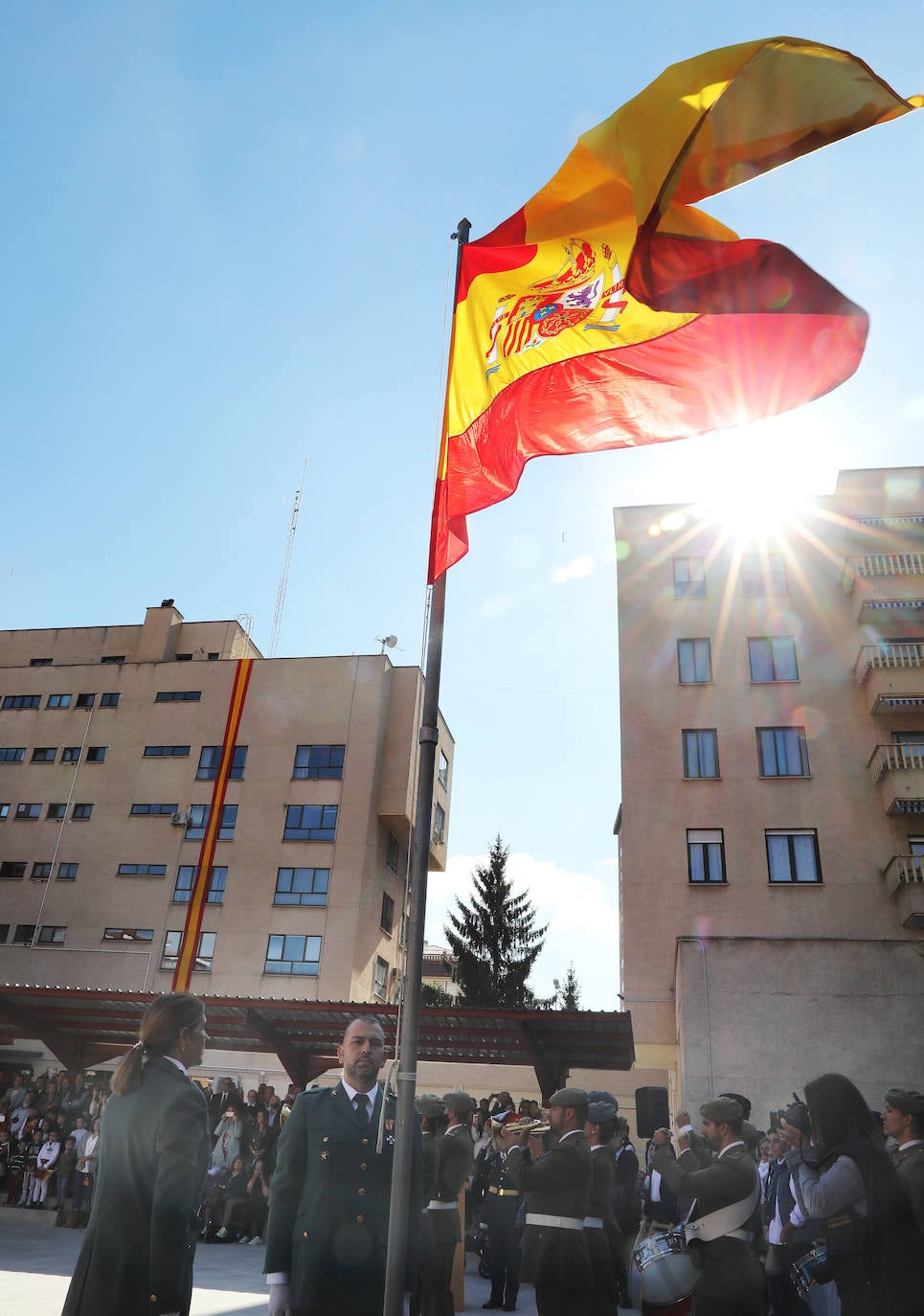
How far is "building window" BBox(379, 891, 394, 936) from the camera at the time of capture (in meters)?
41.8

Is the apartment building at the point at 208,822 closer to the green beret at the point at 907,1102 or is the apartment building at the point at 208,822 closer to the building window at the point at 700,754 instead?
the building window at the point at 700,754

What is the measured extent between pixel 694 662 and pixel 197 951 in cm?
2261

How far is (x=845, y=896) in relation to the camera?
27.6 meters


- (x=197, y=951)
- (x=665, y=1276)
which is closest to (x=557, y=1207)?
(x=665, y=1276)

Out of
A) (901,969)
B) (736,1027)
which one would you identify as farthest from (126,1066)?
(901,969)

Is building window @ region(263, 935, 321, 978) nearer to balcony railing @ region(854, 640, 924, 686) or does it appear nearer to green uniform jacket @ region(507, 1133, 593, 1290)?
balcony railing @ region(854, 640, 924, 686)

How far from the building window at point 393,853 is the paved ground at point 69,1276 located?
88.8 ft

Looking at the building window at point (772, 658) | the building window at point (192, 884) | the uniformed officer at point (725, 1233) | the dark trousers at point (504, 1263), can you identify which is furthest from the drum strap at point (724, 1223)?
the building window at point (192, 884)

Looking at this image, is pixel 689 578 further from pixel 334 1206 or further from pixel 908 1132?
pixel 334 1206

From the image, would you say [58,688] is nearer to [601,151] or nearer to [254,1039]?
[254,1039]

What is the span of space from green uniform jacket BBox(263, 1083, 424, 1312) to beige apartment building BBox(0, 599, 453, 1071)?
33.6 meters

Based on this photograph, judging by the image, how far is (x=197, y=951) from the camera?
38500mm

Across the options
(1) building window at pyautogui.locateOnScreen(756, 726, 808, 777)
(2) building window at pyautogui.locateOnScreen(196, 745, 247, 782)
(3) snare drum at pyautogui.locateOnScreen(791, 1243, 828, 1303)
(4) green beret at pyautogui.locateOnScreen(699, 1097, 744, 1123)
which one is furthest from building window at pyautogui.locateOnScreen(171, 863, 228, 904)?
(3) snare drum at pyautogui.locateOnScreen(791, 1243, 828, 1303)

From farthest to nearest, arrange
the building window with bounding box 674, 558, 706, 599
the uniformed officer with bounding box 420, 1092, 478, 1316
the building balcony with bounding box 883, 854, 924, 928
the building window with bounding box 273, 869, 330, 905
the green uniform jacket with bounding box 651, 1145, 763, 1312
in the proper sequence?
the building window with bounding box 273, 869, 330, 905 < the building window with bounding box 674, 558, 706, 599 < the building balcony with bounding box 883, 854, 924, 928 < the uniformed officer with bounding box 420, 1092, 478, 1316 < the green uniform jacket with bounding box 651, 1145, 763, 1312
